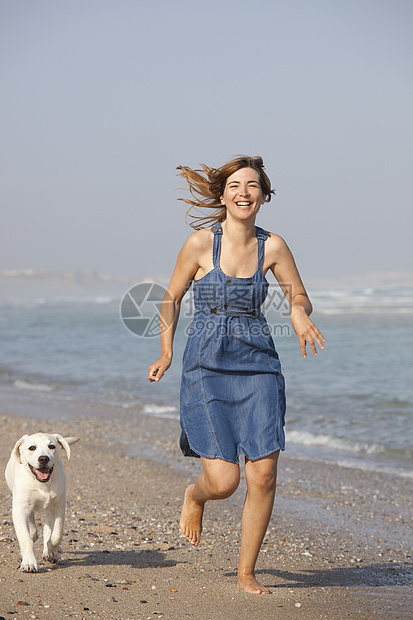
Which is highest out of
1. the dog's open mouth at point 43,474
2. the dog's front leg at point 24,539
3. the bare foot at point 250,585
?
the dog's open mouth at point 43,474

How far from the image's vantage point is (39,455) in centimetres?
410

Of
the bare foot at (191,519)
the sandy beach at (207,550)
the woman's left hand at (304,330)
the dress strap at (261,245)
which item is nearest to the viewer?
the woman's left hand at (304,330)

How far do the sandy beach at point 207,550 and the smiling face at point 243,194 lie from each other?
220 cm

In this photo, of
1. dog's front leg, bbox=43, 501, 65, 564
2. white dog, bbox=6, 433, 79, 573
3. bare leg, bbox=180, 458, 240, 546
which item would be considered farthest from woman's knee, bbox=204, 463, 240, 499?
dog's front leg, bbox=43, 501, 65, 564

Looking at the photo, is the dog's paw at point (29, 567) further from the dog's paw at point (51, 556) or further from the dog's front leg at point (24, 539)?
the dog's paw at point (51, 556)

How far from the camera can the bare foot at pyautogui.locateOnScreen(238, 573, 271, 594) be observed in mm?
3949

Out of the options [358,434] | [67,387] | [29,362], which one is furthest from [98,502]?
[29,362]

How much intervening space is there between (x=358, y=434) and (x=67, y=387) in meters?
7.53

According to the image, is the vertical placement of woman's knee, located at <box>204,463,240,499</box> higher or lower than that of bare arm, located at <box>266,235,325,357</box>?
lower

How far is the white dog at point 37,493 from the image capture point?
13.5ft

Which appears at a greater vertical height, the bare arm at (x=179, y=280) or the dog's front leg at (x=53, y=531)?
the bare arm at (x=179, y=280)

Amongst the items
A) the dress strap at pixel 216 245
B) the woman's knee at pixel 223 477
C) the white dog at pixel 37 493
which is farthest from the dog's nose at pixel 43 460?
the dress strap at pixel 216 245

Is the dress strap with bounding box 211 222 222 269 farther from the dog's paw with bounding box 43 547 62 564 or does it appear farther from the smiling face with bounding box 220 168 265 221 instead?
the dog's paw with bounding box 43 547 62 564

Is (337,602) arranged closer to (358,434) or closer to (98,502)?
(98,502)
